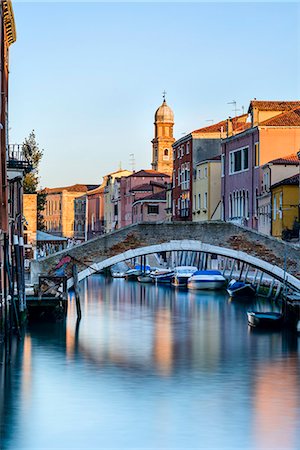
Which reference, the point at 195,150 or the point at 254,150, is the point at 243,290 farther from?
the point at 195,150

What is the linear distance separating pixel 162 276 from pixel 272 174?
322 inches

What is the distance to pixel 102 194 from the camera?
65.5 m

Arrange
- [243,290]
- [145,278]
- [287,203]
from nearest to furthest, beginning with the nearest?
[287,203] < [243,290] < [145,278]

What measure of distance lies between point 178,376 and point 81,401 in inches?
85.6

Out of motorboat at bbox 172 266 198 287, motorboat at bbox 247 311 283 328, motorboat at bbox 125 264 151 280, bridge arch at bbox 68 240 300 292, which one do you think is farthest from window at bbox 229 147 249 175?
motorboat at bbox 247 311 283 328

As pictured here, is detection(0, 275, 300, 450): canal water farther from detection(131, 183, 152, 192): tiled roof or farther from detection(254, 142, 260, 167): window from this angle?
detection(131, 183, 152, 192): tiled roof

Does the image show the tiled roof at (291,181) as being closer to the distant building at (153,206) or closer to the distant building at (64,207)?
the distant building at (153,206)

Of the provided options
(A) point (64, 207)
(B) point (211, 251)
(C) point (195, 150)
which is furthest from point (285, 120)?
(A) point (64, 207)

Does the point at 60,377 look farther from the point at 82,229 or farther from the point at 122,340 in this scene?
the point at 82,229

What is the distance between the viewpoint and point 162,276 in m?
35.7

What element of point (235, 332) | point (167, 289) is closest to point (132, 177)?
point (167, 289)

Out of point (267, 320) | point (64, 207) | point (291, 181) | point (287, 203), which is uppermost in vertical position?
point (64, 207)

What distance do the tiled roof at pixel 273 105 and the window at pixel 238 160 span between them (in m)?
1.08

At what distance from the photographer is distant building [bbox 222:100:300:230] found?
29.7 metres
